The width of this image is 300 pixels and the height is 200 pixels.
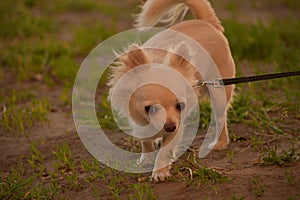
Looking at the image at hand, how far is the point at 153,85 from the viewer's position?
3357 mm

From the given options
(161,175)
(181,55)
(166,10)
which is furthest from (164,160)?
(166,10)

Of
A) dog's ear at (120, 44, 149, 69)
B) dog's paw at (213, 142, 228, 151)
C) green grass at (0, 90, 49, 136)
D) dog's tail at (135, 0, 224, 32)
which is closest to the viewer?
dog's ear at (120, 44, 149, 69)

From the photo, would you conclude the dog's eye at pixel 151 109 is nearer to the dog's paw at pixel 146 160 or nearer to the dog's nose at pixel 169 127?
the dog's nose at pixel 169 127

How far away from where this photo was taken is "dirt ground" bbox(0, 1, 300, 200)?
314 centimetres

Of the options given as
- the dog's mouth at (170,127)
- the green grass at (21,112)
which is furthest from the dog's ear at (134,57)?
the green grass at (21,112)

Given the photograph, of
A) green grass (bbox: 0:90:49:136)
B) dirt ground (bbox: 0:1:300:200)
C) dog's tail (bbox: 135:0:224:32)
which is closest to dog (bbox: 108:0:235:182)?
dog's tail (bbox: 135:0:224:32)

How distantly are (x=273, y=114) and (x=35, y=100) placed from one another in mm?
2265

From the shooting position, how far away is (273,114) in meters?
4.50

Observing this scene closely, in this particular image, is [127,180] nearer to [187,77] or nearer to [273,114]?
[187,77]

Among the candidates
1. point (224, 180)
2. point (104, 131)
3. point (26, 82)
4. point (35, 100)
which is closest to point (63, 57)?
point (26, 82)

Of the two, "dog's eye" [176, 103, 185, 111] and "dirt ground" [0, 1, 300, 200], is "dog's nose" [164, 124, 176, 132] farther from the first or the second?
"dirt ground" [0, 1, 300, 200]

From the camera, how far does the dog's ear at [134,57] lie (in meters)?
3.38

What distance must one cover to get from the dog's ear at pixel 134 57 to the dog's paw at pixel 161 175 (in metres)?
0.69

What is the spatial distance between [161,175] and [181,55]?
77 cm
